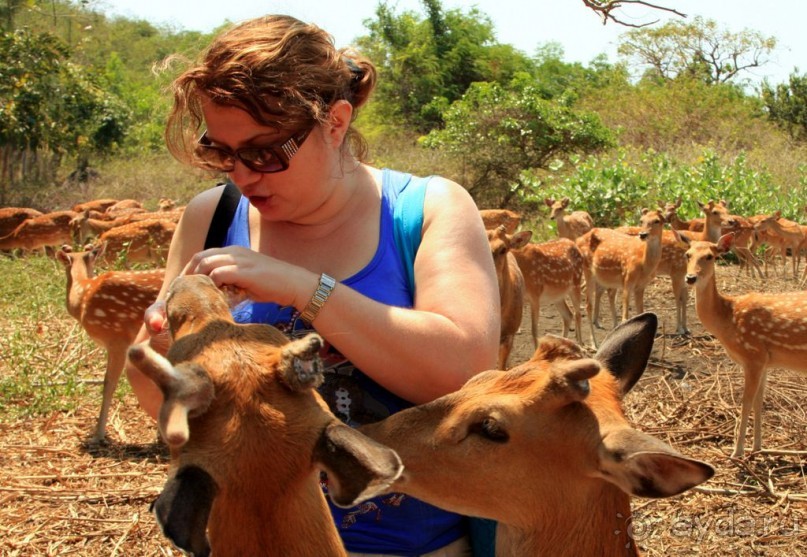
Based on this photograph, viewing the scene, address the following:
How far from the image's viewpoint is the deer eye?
2568 mm

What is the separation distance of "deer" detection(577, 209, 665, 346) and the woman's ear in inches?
391

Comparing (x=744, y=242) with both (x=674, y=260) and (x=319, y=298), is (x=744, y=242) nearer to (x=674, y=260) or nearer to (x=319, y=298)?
(x=674, y=260)

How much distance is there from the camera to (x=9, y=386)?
774cm

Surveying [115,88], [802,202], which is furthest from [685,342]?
[115,88]

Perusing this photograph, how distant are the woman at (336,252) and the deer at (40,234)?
49.1 feet

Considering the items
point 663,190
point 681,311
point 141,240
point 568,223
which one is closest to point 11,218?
point 141,240

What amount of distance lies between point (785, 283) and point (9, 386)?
12380 millimetres

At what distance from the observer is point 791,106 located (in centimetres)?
3397

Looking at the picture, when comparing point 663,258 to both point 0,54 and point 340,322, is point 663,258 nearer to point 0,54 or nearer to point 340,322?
point 340,322

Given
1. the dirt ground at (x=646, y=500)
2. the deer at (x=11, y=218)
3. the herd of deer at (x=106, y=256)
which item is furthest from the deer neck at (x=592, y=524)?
the deer at (x=11, y=218)

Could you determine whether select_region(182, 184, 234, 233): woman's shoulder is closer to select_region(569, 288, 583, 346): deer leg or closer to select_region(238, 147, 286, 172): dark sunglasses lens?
select_region(238, 147, 286, 172): dark sunglasses lens

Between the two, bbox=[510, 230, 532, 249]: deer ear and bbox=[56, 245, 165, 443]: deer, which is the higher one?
bbox=[510, 230, 532, 249]: deer ear

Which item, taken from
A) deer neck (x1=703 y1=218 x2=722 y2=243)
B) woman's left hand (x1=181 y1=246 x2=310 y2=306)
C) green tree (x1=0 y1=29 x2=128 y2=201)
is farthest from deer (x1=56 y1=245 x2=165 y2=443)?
green tree (x1=0 y1=29 x2=128 y2=201)

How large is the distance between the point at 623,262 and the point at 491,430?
10492 mm
